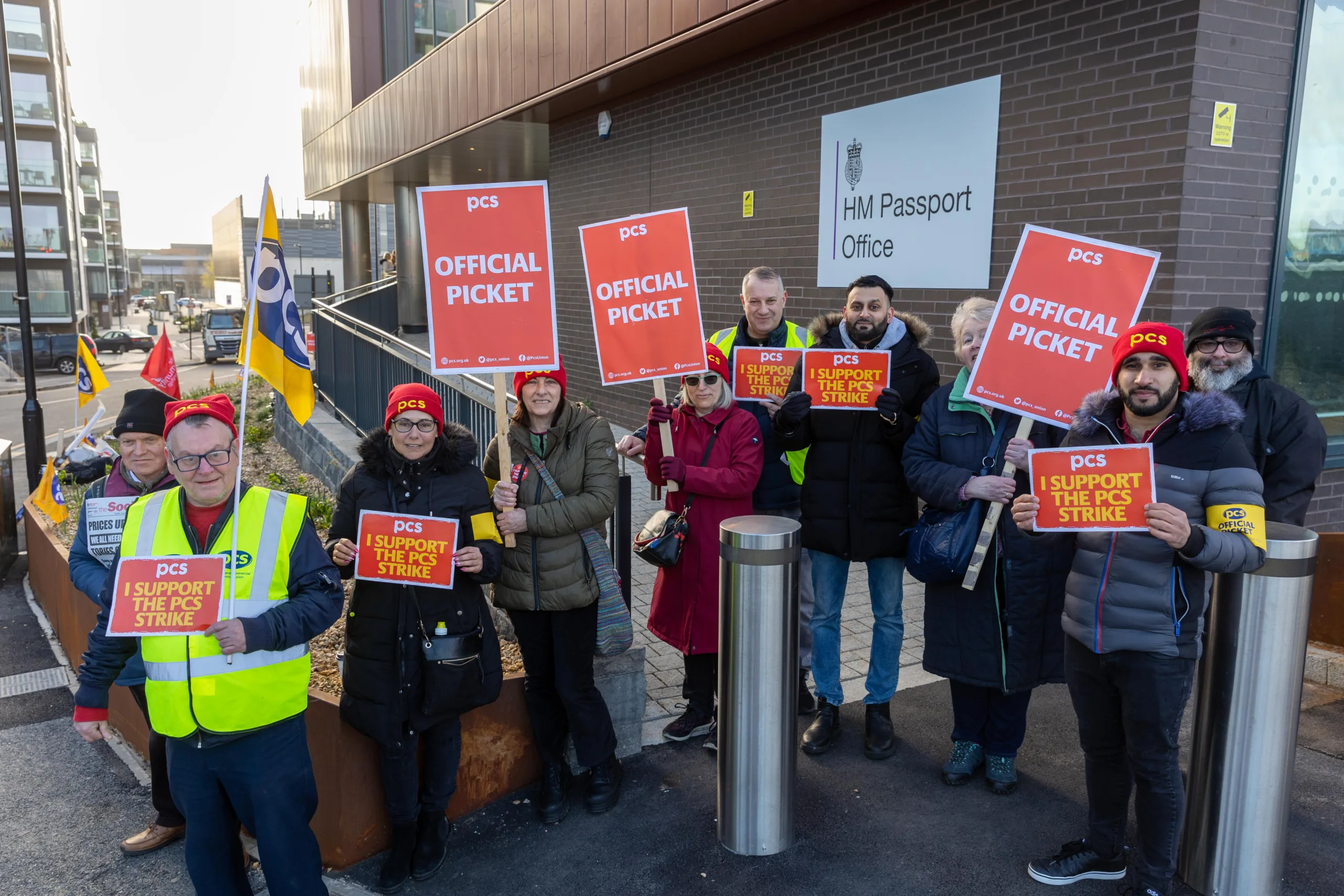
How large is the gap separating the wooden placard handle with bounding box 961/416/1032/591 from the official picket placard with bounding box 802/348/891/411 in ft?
2.09

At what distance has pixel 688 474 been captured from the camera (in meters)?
4.37

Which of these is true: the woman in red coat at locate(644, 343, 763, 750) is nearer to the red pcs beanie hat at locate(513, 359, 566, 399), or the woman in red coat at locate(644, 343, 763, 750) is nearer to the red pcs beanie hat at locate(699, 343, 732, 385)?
the red pcs beanie hat at locate(699, 343, 732, 385)

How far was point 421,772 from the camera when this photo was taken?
392cm

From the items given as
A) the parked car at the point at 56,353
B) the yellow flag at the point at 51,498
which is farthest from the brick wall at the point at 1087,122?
the parked car at the point at 56,353

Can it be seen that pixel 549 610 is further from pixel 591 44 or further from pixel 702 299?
pixel 591 44

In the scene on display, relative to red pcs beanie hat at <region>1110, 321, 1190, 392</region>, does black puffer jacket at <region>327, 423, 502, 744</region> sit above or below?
below

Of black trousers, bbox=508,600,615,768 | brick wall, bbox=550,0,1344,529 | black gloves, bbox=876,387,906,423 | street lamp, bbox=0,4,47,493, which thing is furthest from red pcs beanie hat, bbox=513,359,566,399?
street lamp, bbox=0,4,47,493

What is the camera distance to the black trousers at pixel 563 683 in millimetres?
4105

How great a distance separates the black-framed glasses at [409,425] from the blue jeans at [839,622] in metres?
2.02

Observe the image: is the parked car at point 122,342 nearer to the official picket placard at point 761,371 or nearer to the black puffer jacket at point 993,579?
the official picket placard at point 761,371

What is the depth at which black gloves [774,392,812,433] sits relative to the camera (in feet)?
14.3

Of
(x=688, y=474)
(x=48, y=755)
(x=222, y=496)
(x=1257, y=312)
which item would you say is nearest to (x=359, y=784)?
(x=222, y=496)

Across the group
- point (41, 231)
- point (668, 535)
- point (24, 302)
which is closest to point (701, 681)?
point (668, 535)

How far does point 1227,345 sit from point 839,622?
220 cm
